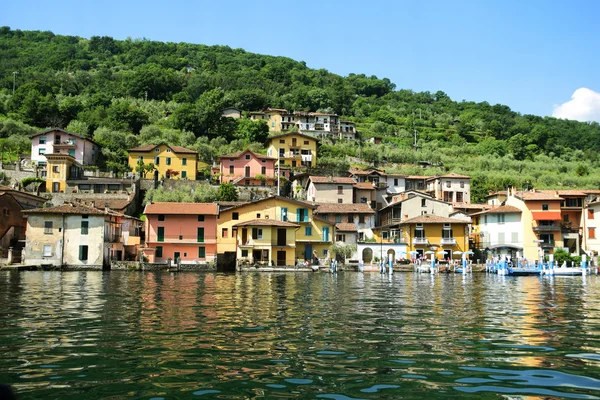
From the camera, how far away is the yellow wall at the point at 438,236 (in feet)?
213

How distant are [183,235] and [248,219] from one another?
7.61 meters

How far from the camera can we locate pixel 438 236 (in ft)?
214

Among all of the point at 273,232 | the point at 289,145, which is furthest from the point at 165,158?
the point at 273,232

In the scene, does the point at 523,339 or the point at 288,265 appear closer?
the point at 523,339

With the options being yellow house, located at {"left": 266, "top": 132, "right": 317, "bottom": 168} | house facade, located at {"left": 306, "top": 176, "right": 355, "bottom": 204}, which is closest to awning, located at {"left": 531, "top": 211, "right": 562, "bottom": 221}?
house facade, located at {"left": 306, "top": 176, "right": 355, "bottom": 204}

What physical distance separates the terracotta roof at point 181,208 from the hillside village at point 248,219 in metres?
→ 0.12

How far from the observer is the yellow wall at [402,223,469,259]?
65.0m

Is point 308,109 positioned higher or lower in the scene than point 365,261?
higher

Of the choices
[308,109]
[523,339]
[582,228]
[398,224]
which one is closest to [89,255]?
[398,224]

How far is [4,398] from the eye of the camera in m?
3.34

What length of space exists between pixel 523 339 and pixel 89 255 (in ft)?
157

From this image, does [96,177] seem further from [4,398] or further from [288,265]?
[4,398]

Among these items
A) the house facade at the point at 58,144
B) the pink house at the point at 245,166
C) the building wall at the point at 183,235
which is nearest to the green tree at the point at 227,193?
the pink house at the point at 245,166

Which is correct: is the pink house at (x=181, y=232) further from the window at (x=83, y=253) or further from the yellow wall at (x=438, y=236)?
the yellow wall at (x=438, y=236)
